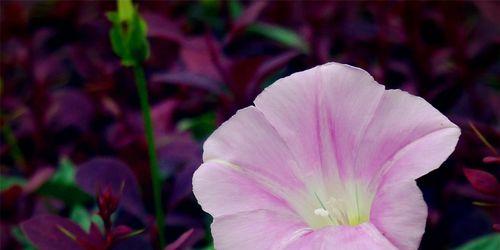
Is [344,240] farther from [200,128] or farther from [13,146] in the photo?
[13,146]

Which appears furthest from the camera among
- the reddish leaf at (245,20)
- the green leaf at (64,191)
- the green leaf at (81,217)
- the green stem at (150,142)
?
the reddish leaf at (245,20)

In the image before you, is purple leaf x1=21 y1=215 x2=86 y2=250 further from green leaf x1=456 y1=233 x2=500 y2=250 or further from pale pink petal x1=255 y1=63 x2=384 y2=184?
green leaf x1=456 y1=233 x2=500 y2=250

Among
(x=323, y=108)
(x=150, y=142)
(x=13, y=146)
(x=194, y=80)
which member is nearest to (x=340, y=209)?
(x=323, y=108)

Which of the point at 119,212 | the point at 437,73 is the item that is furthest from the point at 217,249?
the point at 437,73

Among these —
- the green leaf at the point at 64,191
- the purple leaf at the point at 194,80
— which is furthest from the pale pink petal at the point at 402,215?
the green leaf at the point at 64,191

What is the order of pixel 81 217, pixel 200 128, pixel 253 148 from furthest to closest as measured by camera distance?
pixel 200 128 < pixel 81 217 < pixel 253 148

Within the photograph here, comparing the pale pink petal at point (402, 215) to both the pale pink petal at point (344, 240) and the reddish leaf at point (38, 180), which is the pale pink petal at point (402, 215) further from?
the reddish leaf at point (38, 180)
